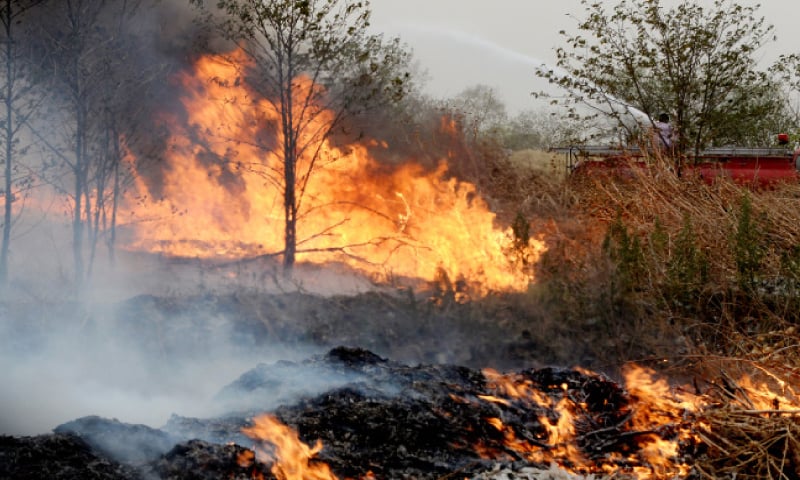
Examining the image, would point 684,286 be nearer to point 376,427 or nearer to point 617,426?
point 617,426

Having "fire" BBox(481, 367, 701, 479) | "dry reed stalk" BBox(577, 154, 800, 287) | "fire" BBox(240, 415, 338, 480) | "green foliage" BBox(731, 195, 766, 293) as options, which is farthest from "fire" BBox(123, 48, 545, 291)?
"fire" BBox(240, 415, 338, 480)

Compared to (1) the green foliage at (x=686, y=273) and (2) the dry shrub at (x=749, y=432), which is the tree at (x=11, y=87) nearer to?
(1) the green foliage at (x=686, y=273)

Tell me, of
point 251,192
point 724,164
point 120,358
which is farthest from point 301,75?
point 724,164

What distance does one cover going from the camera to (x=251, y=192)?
434 inches

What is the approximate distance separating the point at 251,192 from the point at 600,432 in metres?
6.90

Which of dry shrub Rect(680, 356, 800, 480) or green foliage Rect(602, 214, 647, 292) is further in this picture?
green foliage Rect(602, 214, 647, 292)

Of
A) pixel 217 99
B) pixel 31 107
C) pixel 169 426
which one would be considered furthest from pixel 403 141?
pixel 169 426

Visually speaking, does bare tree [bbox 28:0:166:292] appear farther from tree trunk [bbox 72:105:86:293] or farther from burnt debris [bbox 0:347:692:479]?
burnt debris [bbox 0:347:692:479]

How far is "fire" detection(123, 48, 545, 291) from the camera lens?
10.6m

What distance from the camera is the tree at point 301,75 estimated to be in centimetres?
Answer: 1034

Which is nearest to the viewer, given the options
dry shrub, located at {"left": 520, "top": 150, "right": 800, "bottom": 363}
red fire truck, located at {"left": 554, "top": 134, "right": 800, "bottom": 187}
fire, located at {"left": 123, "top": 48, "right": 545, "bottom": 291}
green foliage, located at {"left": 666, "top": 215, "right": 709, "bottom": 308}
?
dry shrub, located at {"left": 520, "top": 150, "right": 800, "bottom": 363}

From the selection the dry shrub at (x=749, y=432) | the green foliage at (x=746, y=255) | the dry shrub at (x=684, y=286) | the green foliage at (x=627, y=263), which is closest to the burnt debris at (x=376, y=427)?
the dry shrub at (x=749, y=432)

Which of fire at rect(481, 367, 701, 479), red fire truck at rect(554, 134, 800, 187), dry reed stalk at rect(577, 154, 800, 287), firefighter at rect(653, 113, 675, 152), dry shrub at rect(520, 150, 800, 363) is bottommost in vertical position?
fire at rect(481, 367, 701, 479)

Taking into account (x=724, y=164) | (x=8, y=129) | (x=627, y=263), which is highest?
(x=8, y=129)
